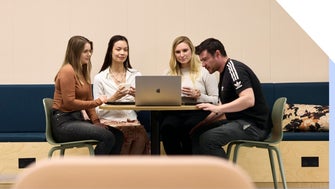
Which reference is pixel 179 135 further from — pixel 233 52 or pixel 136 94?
pixel 233 52

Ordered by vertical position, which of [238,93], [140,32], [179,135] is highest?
[140,32]

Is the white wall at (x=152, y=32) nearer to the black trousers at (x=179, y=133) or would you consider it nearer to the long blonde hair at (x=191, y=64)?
the long blonde hair at (x=191, y=64)

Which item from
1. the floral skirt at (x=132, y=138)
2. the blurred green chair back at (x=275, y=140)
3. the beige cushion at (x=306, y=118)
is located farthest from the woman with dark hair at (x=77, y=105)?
the beige cushion at (x=306, y=118)

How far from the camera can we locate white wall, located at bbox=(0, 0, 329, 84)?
6.37 meters

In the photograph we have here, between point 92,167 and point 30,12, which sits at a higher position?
point 30,12

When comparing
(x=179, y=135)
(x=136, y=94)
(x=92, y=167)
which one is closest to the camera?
(x=92, y=167)

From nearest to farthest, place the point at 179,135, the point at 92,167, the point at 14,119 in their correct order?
the point at 92,167, the point at 179,135, the point at 14,119

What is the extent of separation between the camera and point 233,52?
6.45 meters

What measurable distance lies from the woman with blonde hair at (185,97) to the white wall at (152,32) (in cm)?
87

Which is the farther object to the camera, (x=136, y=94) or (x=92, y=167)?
(x=136, y=94)

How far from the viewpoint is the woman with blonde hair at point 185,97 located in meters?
5.29

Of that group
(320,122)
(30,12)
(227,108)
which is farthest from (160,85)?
(30,12)

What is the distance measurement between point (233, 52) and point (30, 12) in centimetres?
219

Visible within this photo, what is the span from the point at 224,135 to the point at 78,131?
1140mm
